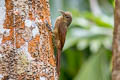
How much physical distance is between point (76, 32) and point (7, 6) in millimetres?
5403

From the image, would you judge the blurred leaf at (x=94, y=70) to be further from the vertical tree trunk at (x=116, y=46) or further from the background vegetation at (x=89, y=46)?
the vertical tree trunk at (x=116, y=46)

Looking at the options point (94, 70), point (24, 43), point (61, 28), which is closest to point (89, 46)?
point (94, 70)

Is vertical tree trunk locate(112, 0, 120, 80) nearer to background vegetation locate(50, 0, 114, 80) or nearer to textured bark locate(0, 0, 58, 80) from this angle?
textured bark locate(0, 0, 58, 80)

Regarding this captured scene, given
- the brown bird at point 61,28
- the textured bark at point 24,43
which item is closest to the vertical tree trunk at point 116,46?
the brown bird at point 61,28

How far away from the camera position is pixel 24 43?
270 cm

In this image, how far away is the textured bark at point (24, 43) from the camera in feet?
8.69

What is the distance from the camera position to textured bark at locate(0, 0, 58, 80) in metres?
2.65

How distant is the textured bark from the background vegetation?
4038mm

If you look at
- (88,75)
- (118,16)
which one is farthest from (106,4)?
(118,16)

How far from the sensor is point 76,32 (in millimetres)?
8109

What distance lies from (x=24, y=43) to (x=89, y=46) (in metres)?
5.78

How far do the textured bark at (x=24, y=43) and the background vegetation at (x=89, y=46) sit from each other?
404cm

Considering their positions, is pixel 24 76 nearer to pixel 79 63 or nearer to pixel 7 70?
pixel 7 70

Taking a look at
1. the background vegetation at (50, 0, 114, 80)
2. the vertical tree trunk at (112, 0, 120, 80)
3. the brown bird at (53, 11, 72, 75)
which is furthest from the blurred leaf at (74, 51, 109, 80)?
the brown bird at (53, 11, 72, 75)
